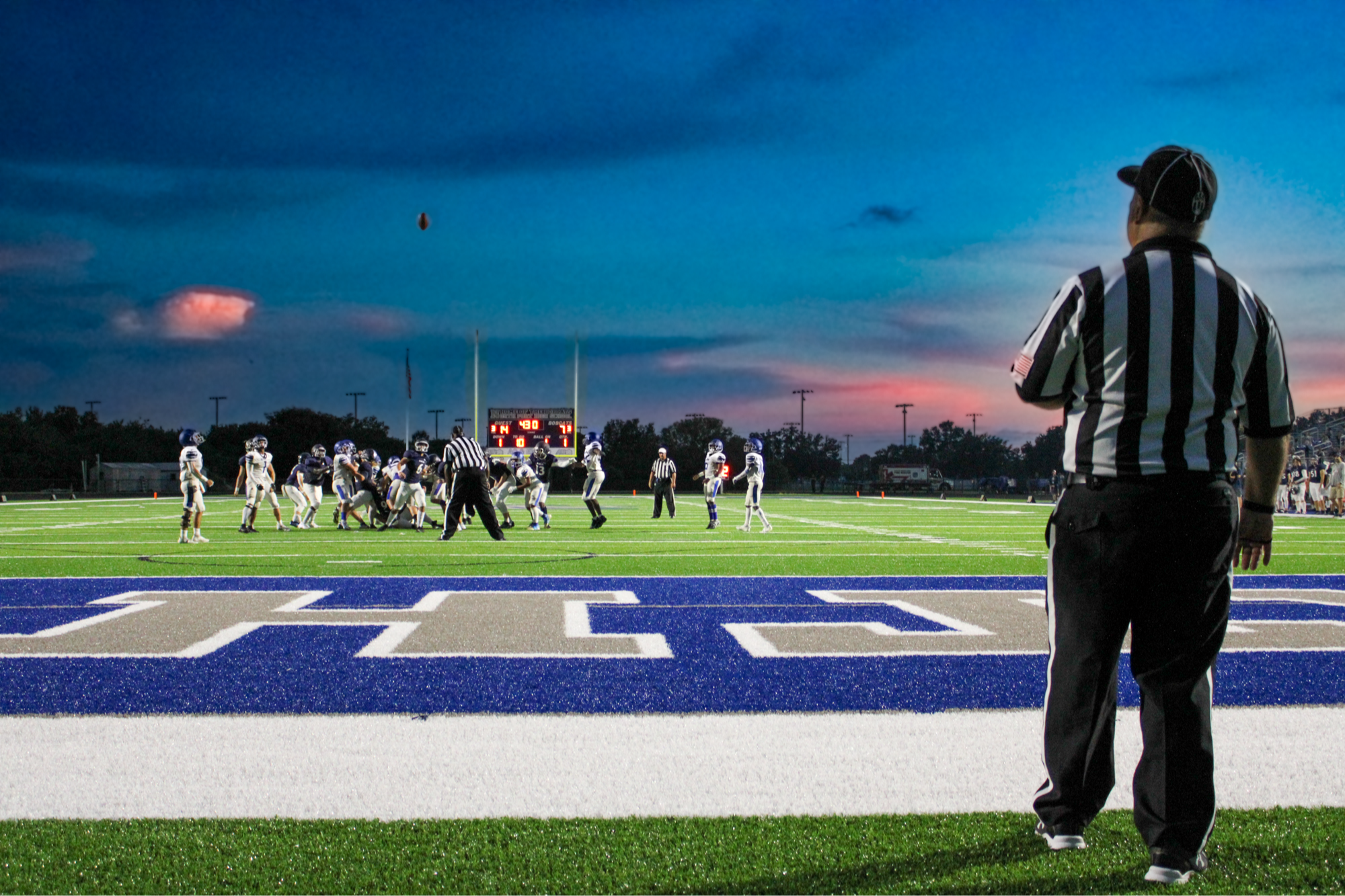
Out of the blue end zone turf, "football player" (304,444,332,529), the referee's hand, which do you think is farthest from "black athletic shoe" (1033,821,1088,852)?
"football player" (304,444,332,529)

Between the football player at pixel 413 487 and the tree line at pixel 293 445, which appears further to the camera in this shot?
→ the tree line at pixel 293 445

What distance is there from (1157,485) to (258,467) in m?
18.7

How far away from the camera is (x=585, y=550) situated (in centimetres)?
1520

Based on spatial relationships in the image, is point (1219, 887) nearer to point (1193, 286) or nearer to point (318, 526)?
point (1193, 286)

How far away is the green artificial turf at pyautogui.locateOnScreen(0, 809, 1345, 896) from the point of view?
111 inches

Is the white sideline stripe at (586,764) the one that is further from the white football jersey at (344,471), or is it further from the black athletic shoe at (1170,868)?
the white football jersey at (344,471)

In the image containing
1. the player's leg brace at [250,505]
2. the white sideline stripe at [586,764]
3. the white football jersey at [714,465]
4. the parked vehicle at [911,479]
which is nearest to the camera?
the white sideline stripe at [586,764]

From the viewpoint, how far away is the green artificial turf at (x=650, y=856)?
9.29 feet

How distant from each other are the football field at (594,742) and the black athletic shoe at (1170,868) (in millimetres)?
53

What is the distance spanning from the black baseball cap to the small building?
2719 inches

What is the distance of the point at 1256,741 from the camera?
4.31 meters

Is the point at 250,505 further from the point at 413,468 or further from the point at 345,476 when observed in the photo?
the point at 413,468

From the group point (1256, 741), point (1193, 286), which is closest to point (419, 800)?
point (1193, 286)

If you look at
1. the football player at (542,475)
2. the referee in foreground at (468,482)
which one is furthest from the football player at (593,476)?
the referee in foreground at (468,482)
